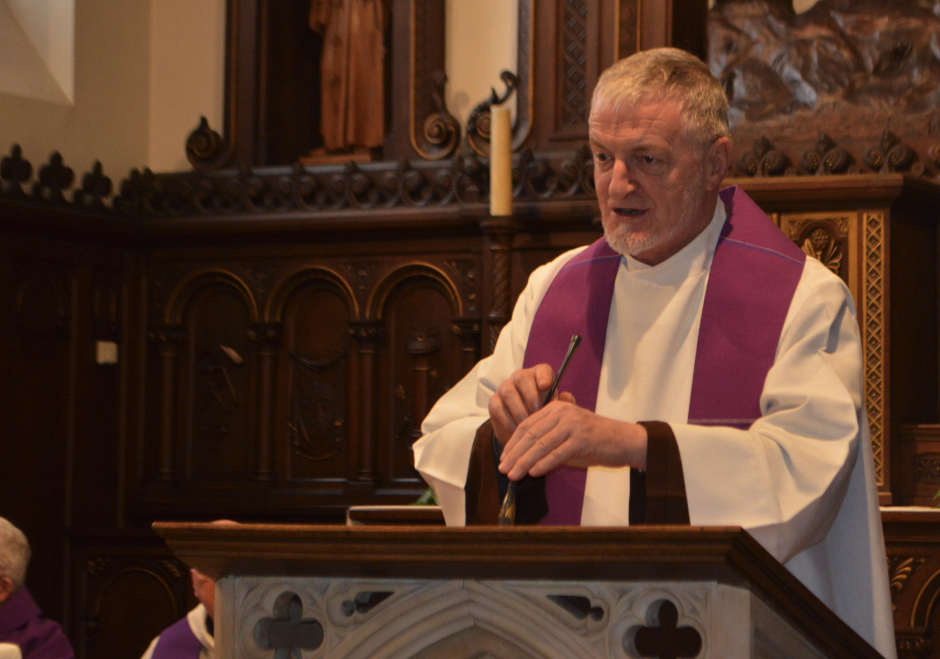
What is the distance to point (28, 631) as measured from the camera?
4727 mm

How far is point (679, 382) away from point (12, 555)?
284 cm

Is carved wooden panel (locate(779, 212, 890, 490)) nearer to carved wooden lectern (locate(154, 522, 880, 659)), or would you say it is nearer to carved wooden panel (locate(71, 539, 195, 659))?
carved wooden panel (locate(71, 539, 195, 659))

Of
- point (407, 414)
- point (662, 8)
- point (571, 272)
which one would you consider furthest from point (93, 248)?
point (571, 272)

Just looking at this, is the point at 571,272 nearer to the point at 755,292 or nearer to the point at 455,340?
the point at 755,292

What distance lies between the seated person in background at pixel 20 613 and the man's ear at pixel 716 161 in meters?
2.97

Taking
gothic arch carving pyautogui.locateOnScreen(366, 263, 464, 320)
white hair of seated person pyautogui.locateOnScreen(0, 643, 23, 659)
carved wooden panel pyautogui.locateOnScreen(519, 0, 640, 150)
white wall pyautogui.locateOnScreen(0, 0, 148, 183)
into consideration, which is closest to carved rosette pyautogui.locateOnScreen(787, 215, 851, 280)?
carved wooden panel pyautogui.locateOnScreen(519, 0, 640, 150)

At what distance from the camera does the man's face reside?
256 centimetres

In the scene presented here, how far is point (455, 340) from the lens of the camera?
679 cm

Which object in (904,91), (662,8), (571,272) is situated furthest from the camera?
(662,8)

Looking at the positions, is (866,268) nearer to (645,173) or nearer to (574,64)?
(574,64)

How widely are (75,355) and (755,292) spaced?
511cm

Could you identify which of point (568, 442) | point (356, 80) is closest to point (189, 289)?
point (356, 80)

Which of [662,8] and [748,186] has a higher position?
[662,8]

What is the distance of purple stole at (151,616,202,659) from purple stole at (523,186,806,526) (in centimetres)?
238
